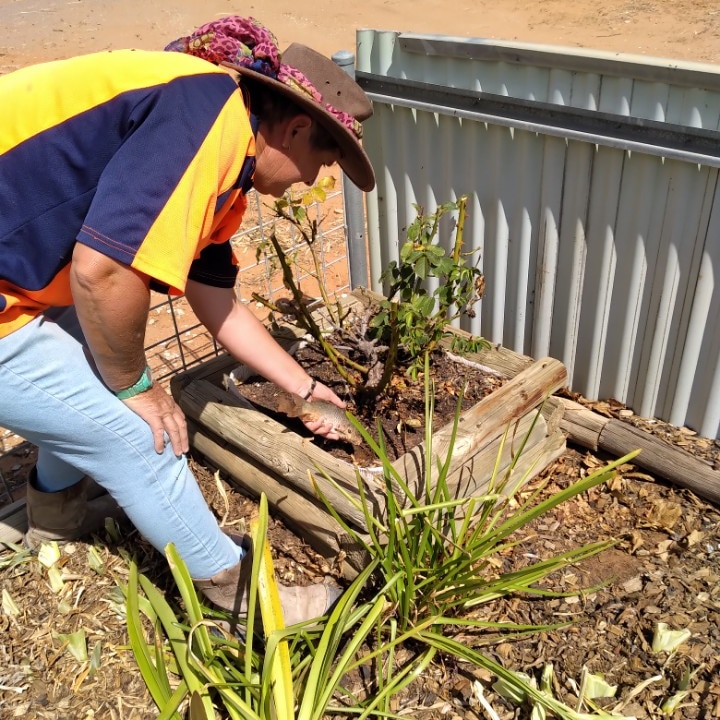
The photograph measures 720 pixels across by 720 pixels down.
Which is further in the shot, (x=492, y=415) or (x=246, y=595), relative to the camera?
(x=492, y=415)

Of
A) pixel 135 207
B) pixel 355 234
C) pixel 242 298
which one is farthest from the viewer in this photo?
pixel 242 298

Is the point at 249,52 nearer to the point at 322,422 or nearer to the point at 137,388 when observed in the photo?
the point at 137,388

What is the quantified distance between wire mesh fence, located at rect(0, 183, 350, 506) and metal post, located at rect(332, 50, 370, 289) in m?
0.07

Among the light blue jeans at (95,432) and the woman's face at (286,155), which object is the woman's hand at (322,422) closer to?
the light blue jeans at (95,432)

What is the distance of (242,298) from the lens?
4418mm

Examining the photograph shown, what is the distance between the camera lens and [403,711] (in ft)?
6.70

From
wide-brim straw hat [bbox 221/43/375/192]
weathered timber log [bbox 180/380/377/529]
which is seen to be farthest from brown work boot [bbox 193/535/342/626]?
wide-brim straw hat [bbox 221/43/375/192]

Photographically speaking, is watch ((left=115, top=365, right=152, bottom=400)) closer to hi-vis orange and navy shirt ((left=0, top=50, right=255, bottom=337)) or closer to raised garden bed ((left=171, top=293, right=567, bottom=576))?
hi-vis orange and navy shirt ((left=0, top=50, right=255, bottom=337))

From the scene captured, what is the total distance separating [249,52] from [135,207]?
1.69ft

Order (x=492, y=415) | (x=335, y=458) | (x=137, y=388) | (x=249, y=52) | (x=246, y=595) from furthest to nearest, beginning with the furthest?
(x=492, y=415) → (x=335, y=458) → (x=246, y=595) → (x=137, y=388) → (x=249, y=52)

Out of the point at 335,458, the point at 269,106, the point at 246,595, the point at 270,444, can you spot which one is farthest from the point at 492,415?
the point at 269,106

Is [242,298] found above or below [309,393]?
below

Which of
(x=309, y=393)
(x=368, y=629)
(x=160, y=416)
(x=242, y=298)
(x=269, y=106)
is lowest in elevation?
(x=242, y=298)

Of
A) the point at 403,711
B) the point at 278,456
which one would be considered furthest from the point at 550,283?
the point at 403,711
